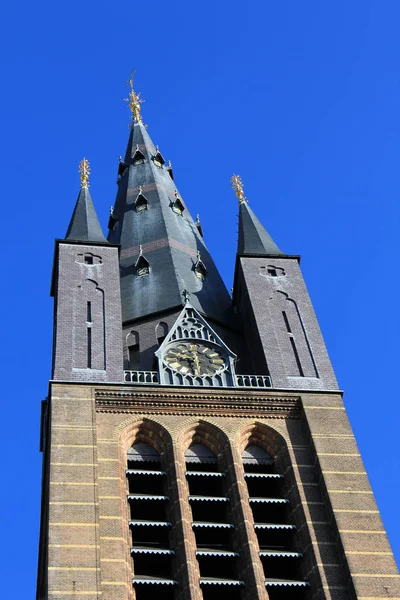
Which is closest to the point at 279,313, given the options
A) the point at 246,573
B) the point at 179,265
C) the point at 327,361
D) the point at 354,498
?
the point at 327,361

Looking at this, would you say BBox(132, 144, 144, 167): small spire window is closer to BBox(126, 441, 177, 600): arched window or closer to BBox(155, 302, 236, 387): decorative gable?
BBox(155, 302, 236, 387): decorative gable

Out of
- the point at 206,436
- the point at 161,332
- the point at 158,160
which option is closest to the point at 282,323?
the point at 161,332

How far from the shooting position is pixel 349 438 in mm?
28531

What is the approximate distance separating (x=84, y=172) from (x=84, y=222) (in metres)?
4.19

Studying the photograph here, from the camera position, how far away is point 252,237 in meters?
36.4

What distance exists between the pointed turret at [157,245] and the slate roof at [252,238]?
1.72 m

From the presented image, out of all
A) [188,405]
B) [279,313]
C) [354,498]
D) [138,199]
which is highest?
[138,199]

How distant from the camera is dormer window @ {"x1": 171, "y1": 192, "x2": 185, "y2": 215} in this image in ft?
135

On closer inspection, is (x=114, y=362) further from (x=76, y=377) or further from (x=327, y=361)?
(x=327, y=361)

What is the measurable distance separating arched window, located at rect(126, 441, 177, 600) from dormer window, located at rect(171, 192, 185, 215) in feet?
45.8

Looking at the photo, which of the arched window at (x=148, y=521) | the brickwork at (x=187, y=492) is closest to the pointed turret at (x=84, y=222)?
the brickwork at (x=187, y=492)

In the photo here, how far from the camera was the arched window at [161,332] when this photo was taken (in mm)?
33094

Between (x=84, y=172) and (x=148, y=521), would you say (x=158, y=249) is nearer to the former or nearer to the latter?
(x=84, y=172)

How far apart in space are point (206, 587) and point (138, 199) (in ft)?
60.6
